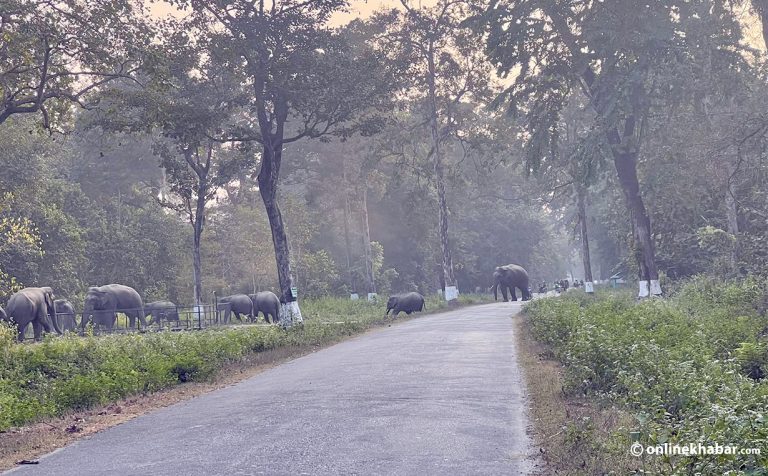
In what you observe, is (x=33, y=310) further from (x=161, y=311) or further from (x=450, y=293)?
(x=450, y=293)

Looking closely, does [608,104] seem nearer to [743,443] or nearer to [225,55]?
[225,55]

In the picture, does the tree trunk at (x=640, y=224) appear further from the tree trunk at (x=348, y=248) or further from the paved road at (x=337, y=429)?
the tree trunk at (x=348, y=248)

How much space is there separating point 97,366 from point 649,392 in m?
10.7

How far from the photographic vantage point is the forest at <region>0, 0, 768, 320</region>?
23.1 metres

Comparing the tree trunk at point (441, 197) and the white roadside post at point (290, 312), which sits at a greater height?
the tree trunk at point (441, 197)

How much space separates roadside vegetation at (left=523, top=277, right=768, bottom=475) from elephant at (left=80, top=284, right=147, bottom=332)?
→ 22.6 m

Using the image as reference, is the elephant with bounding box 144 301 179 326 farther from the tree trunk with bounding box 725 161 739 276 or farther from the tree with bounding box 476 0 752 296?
the tree trunk with bounding box 725 161 739 276

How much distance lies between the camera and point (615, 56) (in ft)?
94.9

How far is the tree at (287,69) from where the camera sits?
28.3 meters

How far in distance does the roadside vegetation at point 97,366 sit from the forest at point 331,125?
6872 millimetres

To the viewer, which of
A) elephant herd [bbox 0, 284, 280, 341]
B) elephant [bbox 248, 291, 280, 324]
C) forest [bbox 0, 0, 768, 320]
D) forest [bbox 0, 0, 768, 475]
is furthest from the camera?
elephant [bbox 248, 291, 280, 324]

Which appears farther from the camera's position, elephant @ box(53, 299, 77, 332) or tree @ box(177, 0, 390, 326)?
elephant @ box(53, 299, 77, 332)

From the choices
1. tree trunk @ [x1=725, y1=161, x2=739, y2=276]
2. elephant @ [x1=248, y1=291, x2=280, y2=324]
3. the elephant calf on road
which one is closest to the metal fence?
the elephant calf on road

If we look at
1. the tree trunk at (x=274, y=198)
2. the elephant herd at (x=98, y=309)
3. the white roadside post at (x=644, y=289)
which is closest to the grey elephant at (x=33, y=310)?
the elephant herd at (x=98, y=309)
